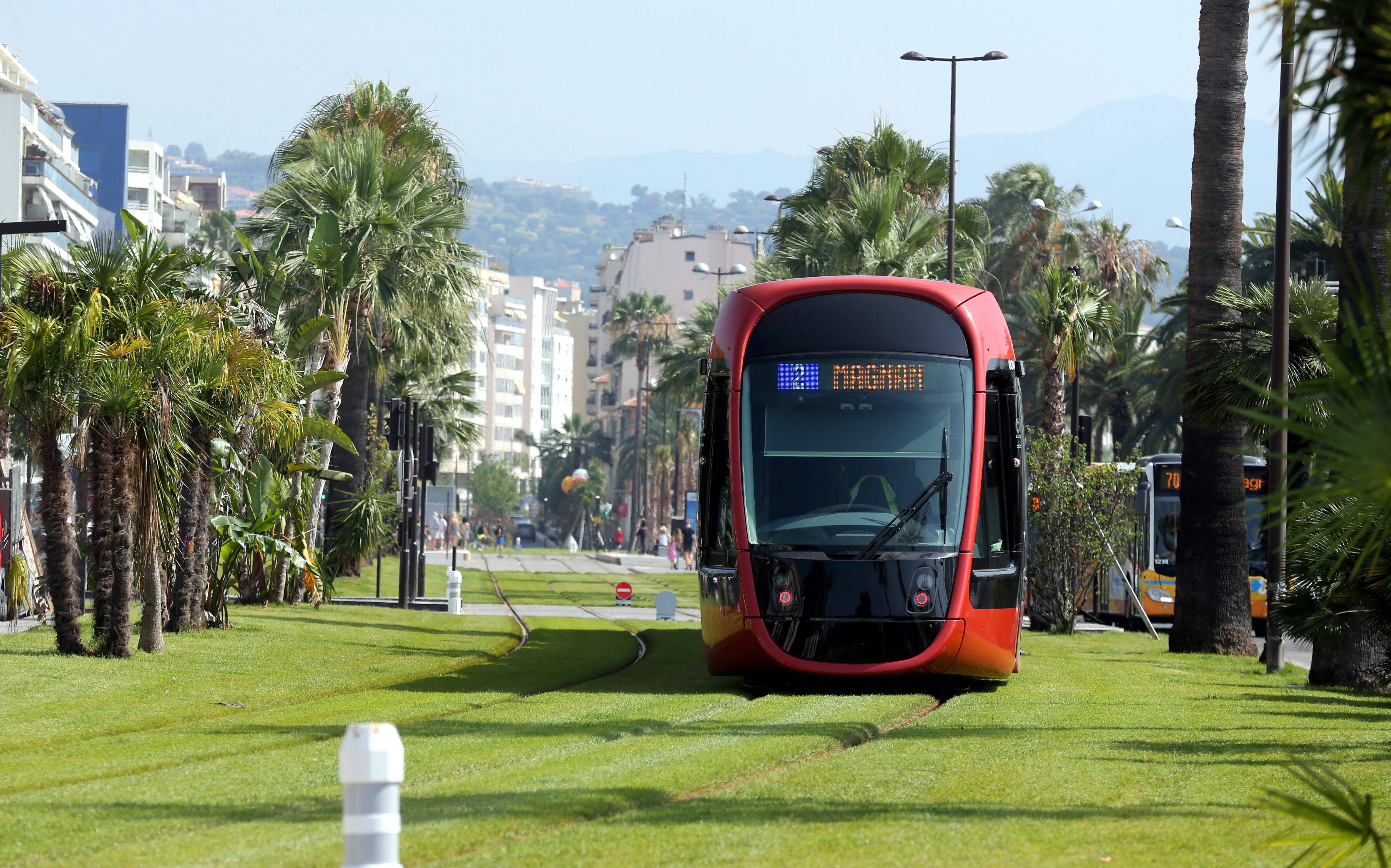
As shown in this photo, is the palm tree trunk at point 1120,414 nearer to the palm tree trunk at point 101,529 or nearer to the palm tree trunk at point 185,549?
the palm tree trunk at point 185,549

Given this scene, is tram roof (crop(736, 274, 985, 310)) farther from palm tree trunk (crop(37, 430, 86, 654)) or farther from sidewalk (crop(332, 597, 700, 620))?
sidewalk (crop(332, 597, 700, 620))

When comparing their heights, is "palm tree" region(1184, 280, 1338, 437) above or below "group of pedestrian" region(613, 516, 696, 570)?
above

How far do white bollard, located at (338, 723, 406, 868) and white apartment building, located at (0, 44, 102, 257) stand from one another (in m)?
65.5

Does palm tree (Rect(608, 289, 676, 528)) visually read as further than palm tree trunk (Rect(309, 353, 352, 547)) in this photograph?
Yes

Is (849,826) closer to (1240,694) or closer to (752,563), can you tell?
(752,563)

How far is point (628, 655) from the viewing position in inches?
815

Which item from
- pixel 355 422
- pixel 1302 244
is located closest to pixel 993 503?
pixel 355 422

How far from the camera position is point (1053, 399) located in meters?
30.2

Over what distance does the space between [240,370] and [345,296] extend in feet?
27.0

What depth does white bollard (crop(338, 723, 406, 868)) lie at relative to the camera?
535cm

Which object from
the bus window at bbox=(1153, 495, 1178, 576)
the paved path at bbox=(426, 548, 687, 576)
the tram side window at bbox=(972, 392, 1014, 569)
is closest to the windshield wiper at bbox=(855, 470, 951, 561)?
the tram side window at bbox=(972, 392, 1014, 569)

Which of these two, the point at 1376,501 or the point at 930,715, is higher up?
the point at 1376,501

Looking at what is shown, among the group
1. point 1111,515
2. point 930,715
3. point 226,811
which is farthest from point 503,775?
point 1111,515

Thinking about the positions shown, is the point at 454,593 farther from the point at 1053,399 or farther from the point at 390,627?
the point at 1053,399
